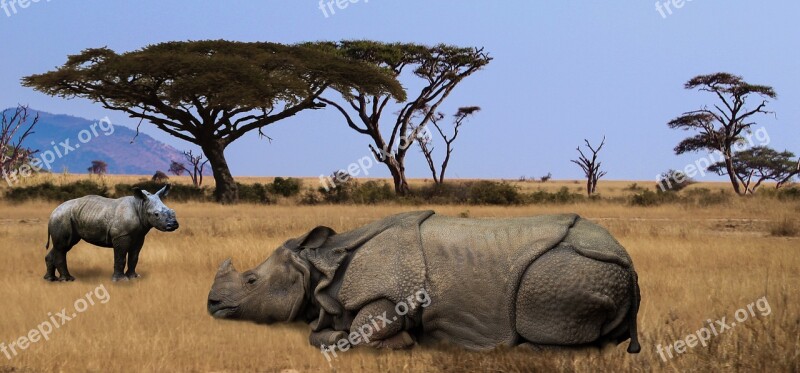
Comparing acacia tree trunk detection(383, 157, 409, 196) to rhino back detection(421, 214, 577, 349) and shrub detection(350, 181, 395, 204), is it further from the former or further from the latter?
rhino back detection(421, 214, 577, 349)

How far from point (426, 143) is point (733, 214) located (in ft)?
70.2

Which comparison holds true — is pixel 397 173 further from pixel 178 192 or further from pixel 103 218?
pixel 103 218

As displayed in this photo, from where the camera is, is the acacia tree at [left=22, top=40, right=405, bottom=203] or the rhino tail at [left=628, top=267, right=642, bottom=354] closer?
the rhino tail at [left=628, top=267, right=642, bottom=354]

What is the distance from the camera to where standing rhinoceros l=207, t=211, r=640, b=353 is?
17.8ft

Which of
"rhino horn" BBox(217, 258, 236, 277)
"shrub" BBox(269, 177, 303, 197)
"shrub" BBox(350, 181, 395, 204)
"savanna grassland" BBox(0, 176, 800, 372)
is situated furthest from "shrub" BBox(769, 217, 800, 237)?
"shrub" BBox(269, 177, 303, 197)

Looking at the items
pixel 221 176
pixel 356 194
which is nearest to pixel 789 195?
pixel 356 194

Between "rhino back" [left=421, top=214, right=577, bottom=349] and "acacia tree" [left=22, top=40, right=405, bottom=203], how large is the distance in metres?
20.5

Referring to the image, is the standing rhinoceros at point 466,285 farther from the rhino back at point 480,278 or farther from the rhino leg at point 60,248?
the rhino leg at point 60,248

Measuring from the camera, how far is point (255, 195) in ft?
90.6

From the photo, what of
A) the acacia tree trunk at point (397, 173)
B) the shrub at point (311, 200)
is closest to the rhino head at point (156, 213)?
the shrub at point (311, 200)

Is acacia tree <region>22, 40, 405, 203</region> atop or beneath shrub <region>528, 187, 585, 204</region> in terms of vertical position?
atop

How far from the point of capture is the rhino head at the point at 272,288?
604 cm

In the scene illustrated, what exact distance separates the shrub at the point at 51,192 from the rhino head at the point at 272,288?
19.4m

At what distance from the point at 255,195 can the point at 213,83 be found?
403 cm
